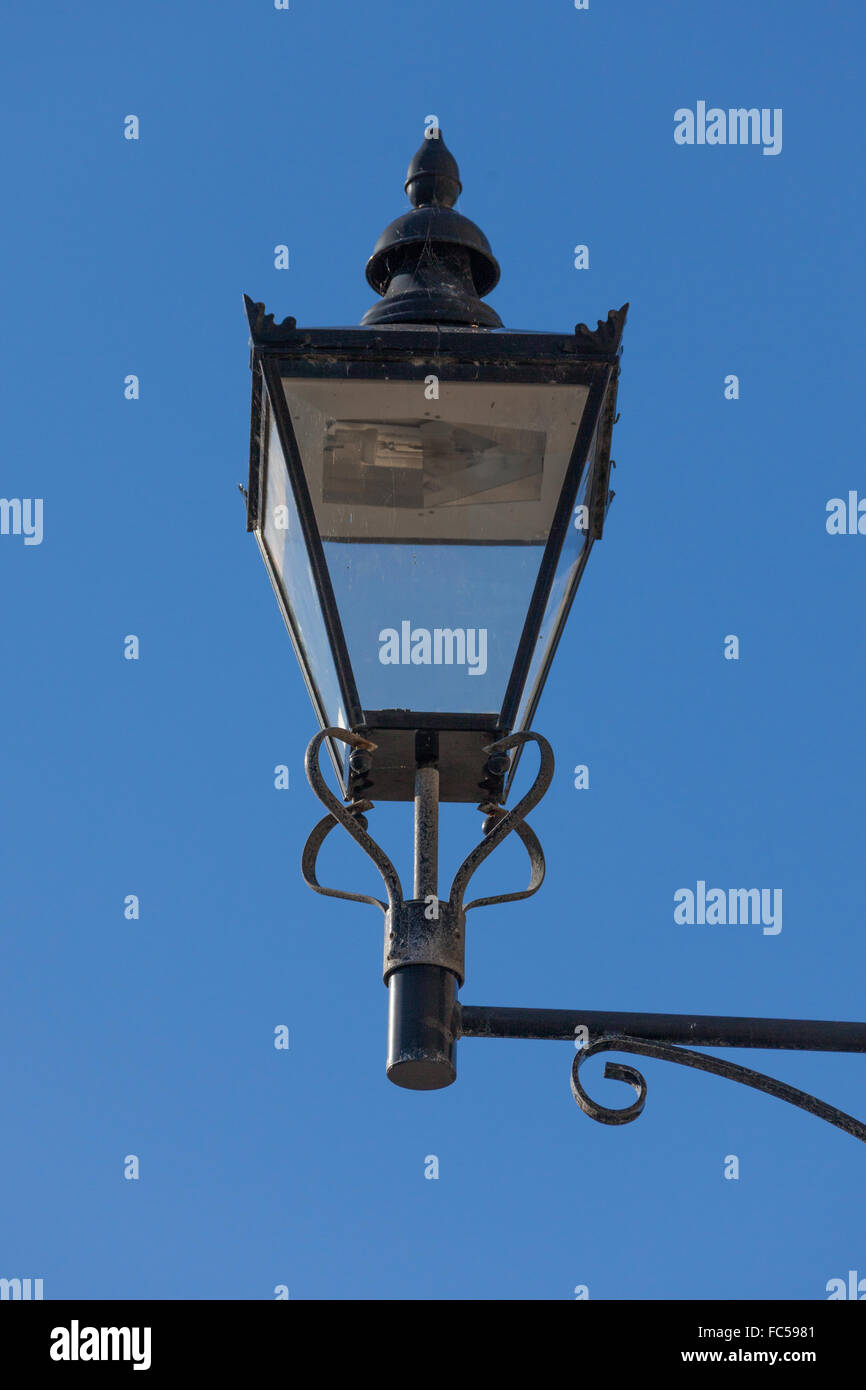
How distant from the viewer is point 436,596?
3.52m

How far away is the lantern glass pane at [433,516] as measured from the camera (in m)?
3.48

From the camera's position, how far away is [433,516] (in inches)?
140

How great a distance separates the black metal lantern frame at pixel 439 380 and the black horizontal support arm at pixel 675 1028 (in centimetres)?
50

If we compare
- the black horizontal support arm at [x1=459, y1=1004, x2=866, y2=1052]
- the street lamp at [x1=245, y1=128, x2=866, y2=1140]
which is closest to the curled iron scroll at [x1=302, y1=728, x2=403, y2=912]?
the street lamp at [x1=245, y1=128, x2=866, y2=1140]

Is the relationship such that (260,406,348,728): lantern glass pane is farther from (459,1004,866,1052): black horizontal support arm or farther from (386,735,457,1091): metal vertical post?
(459,1004,866,1052): black horizontal support arm

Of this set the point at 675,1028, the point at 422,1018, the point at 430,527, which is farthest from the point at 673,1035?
the point at 430,527

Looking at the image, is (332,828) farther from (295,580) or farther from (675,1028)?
(675,1028)

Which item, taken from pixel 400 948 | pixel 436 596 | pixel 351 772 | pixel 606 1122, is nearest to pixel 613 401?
pixel 436 596

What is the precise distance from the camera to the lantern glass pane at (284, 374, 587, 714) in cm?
348

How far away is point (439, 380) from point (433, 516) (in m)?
0.26

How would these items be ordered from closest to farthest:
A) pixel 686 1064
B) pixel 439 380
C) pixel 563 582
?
pixel 686 1064, pixel 439 380, pixel 563 582

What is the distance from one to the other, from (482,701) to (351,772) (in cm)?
28

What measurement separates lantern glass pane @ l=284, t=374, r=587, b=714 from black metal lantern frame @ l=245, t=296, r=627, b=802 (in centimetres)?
2

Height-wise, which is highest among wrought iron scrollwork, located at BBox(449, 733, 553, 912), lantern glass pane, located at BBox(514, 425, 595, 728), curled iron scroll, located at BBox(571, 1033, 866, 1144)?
lantern glass pane, located at BBox(514, 425, 595, 728)
